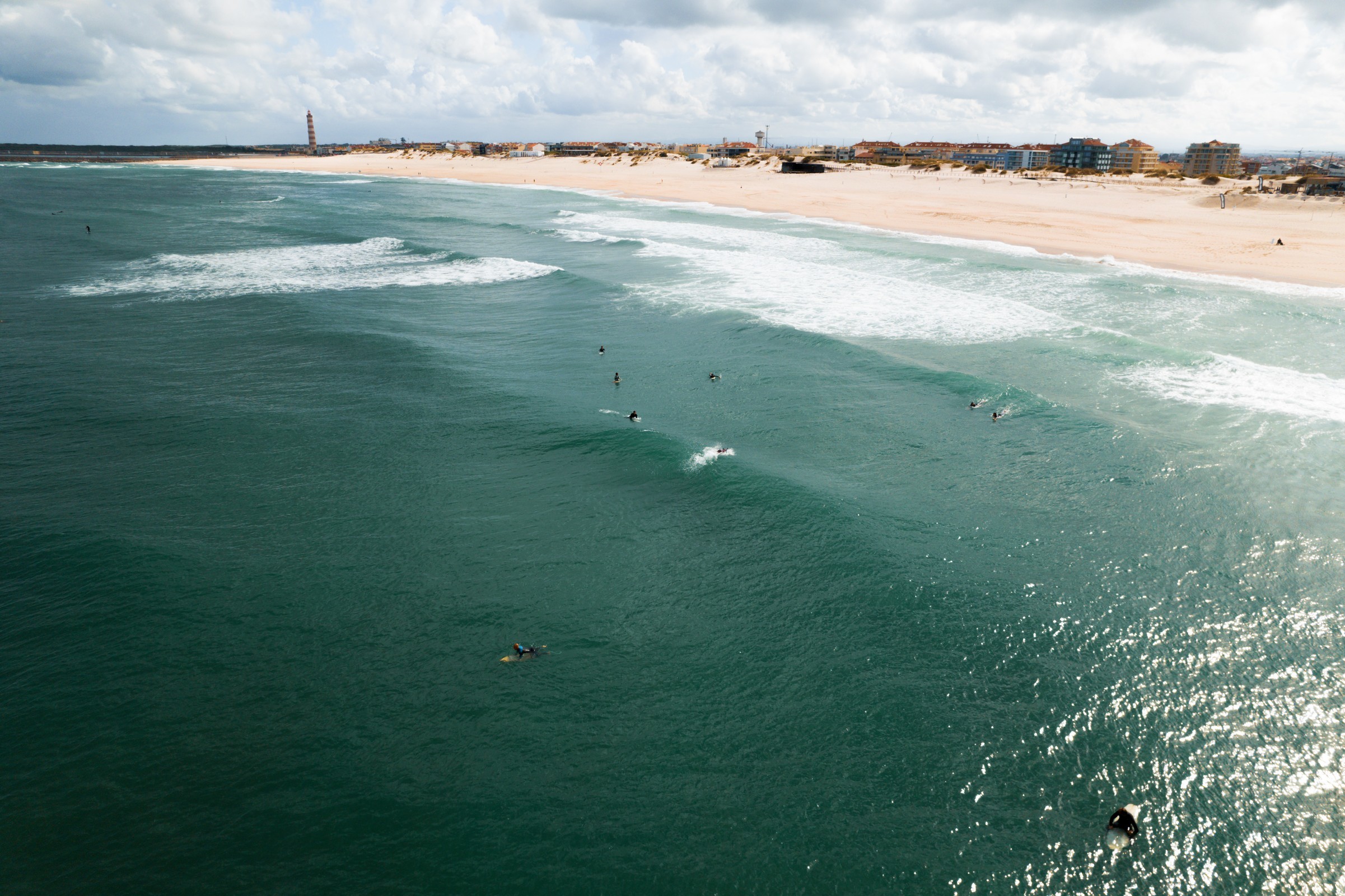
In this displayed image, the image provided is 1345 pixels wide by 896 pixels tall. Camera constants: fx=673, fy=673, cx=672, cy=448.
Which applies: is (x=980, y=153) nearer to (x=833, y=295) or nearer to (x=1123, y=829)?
(x=833, y=295)

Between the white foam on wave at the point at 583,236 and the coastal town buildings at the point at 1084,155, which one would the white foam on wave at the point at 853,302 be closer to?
the white foam on wave at the point at 583,236

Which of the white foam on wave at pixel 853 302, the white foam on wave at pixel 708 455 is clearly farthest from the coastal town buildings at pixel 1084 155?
the white foam on wave at pixel 708 455

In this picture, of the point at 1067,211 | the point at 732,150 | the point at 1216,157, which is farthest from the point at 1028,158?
the point at 1067,211

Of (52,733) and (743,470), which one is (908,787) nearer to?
(743,470)

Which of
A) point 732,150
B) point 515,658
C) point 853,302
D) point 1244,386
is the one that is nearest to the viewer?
point 515,658

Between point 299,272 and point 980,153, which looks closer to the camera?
point 299,272

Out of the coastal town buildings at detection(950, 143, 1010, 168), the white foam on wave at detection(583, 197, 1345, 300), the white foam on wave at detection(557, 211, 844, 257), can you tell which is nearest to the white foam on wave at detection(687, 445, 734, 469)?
the white foam on wave at detection(557, 211, 844, 257)

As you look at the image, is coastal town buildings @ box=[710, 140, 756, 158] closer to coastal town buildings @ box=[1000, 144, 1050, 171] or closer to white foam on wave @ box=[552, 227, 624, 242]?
coastal town buildings @ box=[1000, 144, 1050, 171]

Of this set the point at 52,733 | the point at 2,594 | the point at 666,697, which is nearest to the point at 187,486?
the point at 2,594
